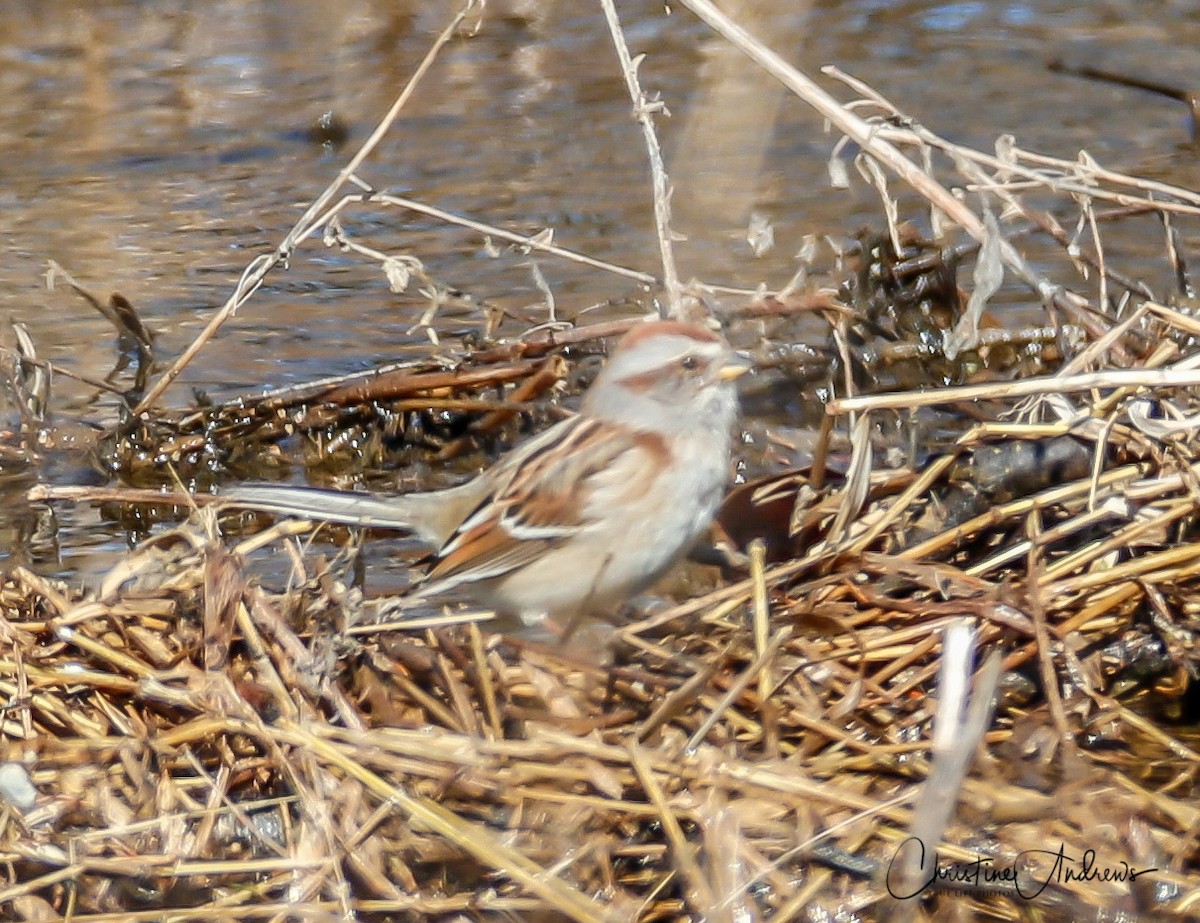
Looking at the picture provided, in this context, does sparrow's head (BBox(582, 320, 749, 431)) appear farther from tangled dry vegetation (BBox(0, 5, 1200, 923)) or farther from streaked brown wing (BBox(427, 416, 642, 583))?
tangled dry vegetation (BBox(0, 5, 1200, 923))

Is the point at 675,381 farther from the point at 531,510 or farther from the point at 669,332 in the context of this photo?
the point at 531,510

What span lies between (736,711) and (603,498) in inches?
30.8

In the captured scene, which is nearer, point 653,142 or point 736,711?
point 736,711

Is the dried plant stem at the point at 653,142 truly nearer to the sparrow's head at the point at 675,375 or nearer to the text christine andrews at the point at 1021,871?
the sparrow's head at the point at 675,375

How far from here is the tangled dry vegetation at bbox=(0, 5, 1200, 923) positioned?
141 inches

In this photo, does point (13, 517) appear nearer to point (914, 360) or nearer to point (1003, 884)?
point (914, 360)

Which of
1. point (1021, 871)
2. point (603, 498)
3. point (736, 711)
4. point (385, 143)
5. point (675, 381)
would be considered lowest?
point (385, 143)

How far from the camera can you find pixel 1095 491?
4.16m

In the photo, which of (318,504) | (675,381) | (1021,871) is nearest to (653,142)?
(675,381)

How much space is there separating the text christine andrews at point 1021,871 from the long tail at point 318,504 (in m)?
1.70

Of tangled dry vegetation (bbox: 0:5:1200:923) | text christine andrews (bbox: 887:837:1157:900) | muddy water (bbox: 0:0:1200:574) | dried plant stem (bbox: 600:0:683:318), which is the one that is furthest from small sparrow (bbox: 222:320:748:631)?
muddy water (bbox: 0:0:1200:574)

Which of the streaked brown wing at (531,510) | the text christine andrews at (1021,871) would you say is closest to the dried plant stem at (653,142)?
the streaked brown wing at (531,510)

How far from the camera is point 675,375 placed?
458 centimetres

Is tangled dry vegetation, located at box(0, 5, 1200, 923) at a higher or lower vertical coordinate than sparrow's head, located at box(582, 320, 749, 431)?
lower
